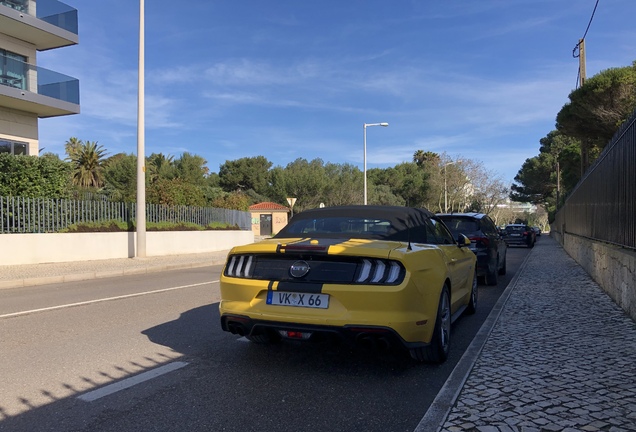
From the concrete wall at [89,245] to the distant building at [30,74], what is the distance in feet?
24.1

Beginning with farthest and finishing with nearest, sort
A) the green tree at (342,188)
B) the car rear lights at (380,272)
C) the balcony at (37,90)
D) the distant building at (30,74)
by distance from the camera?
1. the green tree at (342,188)
2. the distant building at (30,74)
3. the balcony at (37,90)
4. the car rear lights at (380,272)

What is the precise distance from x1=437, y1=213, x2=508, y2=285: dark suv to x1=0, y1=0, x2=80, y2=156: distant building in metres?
17.8

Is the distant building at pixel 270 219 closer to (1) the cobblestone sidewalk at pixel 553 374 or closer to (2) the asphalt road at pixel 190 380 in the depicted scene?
(2) the asphalt road at pixel 190 380

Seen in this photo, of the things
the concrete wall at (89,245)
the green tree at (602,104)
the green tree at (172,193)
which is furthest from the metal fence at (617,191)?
the green tree at (172,193)

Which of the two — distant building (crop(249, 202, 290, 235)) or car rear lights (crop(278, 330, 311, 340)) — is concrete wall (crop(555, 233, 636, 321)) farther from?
distant building (crop(249, 202, 290, 235))

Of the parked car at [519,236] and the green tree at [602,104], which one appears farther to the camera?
the parked car at [519,236]

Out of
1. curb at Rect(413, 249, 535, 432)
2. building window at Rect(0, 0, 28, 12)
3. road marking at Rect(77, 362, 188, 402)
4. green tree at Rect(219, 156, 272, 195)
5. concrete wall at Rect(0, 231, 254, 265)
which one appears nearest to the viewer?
curb at Rect(413, 249, 535, 432)

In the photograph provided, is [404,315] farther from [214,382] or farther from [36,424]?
[36,424]

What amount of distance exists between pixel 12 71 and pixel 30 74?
81 centimetres

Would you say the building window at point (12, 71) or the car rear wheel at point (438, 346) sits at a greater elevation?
the building window at point (12, 71)

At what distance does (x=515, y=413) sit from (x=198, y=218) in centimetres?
2164

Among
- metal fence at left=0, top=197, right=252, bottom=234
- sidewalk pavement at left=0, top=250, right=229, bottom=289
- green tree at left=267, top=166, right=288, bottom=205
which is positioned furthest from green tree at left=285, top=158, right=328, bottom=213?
sidewalk pavement at left=0, top=250, right=229, bottom=289

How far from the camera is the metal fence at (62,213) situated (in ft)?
46.8

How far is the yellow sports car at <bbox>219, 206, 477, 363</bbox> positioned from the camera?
4.00 meters
